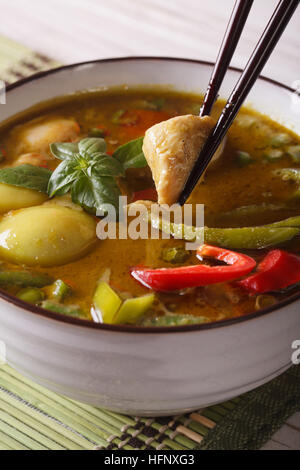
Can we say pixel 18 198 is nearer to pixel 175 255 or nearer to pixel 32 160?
pixel 32 160

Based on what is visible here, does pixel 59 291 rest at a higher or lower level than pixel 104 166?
lower

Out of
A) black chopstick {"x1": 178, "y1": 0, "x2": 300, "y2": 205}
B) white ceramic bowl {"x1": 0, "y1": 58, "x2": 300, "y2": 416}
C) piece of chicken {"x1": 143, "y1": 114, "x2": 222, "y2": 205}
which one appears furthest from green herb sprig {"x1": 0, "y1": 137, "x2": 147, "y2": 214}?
white ceramic bowl {"x1": 0, "y1": 58, "x2": 300, "y2": 416}

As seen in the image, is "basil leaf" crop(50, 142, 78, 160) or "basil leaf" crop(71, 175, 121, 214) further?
"basil leaf" crop(50, 142, 78, 160)

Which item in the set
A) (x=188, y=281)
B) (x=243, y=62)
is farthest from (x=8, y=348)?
(x=243, y=62)

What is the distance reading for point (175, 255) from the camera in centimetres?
174

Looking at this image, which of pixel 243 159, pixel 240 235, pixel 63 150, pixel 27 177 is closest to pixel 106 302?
pixel 240 235

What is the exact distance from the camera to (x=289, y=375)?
5.84 ft

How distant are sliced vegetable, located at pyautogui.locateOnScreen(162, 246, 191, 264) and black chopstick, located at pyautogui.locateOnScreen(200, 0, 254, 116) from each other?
1.76 feet

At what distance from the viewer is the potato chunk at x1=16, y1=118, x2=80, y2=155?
2221 millimetres

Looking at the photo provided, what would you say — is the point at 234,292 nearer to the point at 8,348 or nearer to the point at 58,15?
the point at 8,348

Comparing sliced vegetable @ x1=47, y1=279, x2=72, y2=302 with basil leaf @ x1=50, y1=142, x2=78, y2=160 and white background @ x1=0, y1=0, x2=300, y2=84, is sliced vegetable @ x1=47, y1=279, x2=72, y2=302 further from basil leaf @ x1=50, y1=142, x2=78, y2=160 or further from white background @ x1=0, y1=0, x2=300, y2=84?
white background @ x1=0, y1=0, x2=300, y2=84

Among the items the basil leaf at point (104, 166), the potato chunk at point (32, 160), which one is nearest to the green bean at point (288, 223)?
the basil leaf at point (104, 166)

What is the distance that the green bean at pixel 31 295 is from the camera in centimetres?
161

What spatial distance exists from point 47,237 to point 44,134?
0.64m
